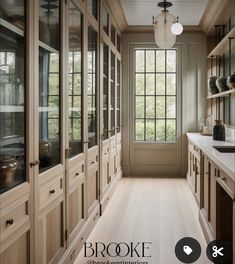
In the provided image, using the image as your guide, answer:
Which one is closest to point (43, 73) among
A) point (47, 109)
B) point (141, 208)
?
point (47, 109)

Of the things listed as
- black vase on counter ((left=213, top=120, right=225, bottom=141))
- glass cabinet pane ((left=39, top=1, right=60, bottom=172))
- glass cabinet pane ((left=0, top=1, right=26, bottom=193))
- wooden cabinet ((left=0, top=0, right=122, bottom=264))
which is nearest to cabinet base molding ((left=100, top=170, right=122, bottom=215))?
wooden cabinet ((left=0, top=0, right=122, bottom=264))

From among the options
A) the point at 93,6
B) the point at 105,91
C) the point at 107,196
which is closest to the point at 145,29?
the point at 105,91

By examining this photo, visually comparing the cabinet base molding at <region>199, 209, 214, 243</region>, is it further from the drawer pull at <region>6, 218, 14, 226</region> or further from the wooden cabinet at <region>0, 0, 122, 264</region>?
the drawer pull at <region>6, 218, 14, 226</region>

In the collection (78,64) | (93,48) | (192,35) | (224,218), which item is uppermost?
(192,35)

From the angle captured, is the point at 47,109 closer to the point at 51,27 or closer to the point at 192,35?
the point at 51,27

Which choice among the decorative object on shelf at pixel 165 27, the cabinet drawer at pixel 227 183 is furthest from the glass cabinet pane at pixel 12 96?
the decorative object on shelf at pixel 165 27

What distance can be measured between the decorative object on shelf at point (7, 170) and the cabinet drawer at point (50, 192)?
0.42m

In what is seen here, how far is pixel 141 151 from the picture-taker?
700cm

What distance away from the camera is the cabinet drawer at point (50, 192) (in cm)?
225

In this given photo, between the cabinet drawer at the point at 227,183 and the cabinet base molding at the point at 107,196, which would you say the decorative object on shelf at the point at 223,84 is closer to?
the cabinet base molding at the point at 107,196

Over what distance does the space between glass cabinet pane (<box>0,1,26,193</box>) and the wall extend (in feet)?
16.6

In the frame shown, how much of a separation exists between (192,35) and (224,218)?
4.65 meters

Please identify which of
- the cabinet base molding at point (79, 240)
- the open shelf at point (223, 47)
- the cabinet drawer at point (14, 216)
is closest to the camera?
the cabinet drawer at point (14, 216)

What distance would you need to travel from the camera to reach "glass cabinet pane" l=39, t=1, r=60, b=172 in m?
2.30
